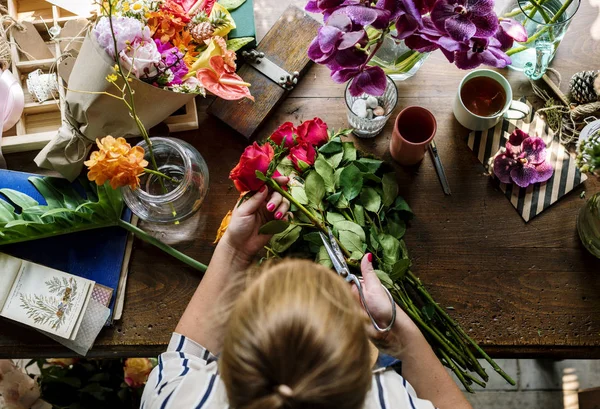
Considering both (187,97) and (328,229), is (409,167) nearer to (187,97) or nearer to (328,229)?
(328,229)

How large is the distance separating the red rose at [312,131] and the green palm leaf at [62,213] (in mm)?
328

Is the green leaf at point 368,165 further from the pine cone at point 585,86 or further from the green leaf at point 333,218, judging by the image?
the pine cone at point 585,86

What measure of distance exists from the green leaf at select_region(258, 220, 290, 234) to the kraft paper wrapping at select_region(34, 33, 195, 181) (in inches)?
12.6

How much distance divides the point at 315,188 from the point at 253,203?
13cm

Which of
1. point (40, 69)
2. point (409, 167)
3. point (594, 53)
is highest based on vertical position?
point (40, 69)

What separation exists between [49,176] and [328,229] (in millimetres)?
591

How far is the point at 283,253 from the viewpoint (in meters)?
1.04

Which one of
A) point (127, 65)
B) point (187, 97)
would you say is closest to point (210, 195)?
point (187, 97)

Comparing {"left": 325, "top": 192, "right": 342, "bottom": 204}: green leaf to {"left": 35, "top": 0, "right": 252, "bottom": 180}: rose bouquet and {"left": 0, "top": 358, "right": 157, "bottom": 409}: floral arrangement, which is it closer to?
{"left": 35, "top": 0, "right": 252, "bottom": 180}: rose bouquet

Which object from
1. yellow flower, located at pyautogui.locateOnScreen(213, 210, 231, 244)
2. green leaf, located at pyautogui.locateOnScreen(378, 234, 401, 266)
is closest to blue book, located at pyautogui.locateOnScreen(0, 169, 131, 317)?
yellow flower, located at pyautogui.locateOnScreen(213, 210, 231, 244)

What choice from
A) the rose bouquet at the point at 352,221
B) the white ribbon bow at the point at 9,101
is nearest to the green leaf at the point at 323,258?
the rose bouquet at the point at 352,221

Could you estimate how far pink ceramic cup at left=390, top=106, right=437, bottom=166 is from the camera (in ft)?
3.41

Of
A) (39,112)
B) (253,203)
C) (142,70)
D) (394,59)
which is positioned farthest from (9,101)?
(394,59)

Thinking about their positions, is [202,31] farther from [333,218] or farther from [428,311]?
[428,311]
